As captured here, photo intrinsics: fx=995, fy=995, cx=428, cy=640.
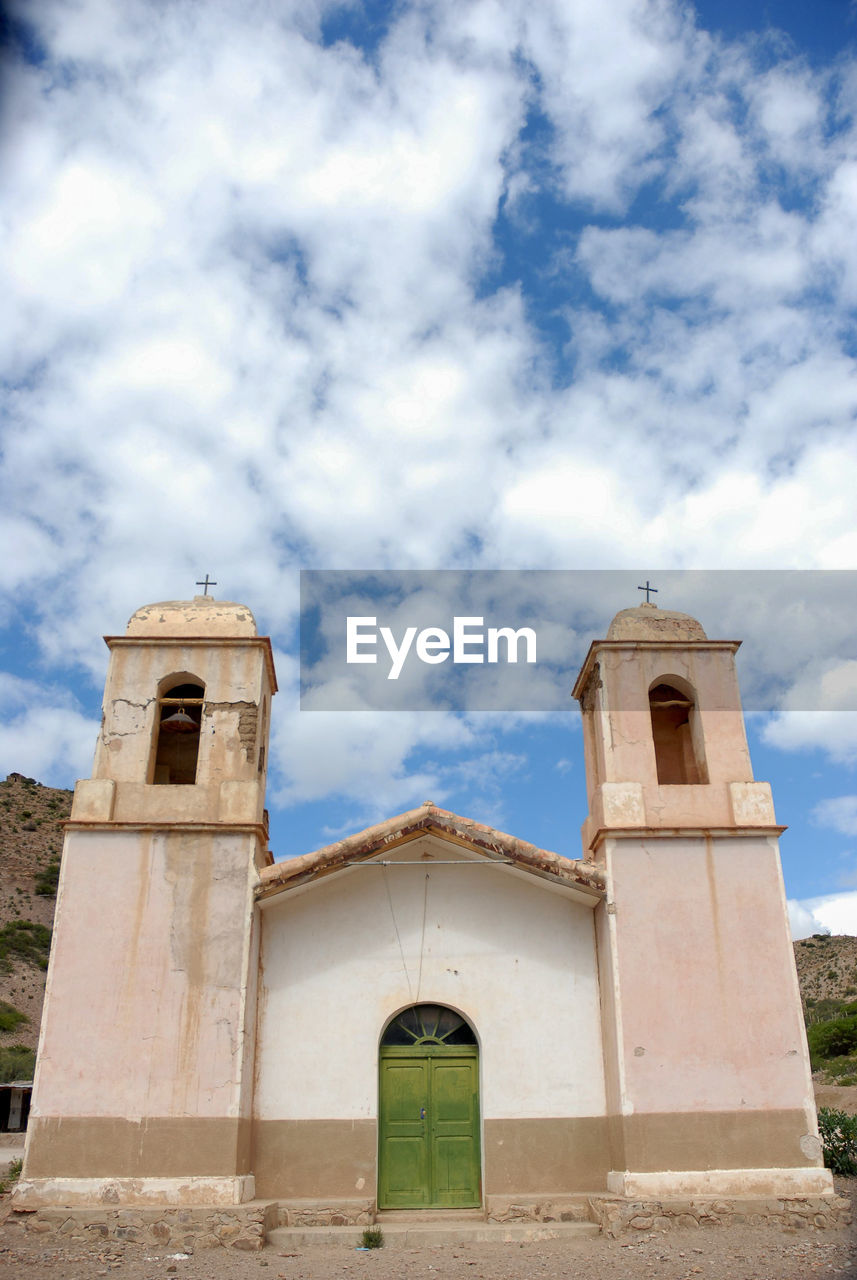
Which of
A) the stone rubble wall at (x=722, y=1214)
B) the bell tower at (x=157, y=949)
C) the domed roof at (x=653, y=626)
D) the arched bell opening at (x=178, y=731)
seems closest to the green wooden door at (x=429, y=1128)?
the bell tower at (x=157, y=949)

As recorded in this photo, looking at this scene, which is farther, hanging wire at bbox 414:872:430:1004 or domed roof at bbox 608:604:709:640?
domed roof at bbox 608:604:709:640

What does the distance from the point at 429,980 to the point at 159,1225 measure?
3953 mm

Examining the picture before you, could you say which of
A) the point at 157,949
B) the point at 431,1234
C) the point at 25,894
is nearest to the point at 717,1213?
the point at 431,1234

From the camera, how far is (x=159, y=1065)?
11.0 metres

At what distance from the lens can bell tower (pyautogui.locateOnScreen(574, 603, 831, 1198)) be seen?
425 inches

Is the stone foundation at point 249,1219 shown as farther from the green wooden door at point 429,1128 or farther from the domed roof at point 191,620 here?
the domed roof at point 191,620

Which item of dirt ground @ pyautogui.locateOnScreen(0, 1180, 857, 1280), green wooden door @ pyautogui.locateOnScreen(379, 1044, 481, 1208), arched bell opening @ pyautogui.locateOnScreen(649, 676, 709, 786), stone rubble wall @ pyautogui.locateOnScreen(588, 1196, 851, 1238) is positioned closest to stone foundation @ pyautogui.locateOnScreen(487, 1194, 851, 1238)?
stone rubble wall @ pyautogui.locateOnScreen(588, 1196, 851, 1238)

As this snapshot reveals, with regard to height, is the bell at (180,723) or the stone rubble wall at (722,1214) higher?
the bell at (180,723)

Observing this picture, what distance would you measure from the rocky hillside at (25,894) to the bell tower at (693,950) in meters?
28.7

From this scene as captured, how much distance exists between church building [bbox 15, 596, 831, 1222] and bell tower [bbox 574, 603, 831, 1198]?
0.10 ft

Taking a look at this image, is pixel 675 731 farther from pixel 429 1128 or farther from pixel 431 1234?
pixel 431 1234

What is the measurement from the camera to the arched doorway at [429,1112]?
1170 centimetres

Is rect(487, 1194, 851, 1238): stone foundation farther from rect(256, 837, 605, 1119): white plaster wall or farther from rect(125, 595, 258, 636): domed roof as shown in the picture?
rect(125, 595, 258, 636): domed roof

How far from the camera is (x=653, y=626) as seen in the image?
1355cm
